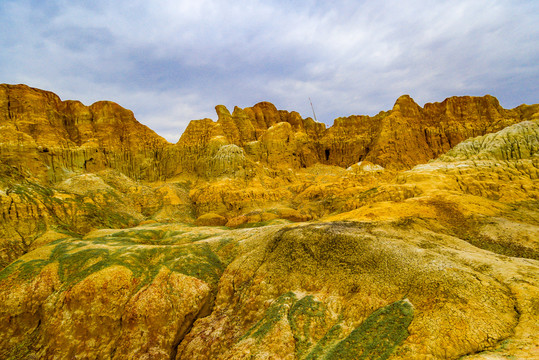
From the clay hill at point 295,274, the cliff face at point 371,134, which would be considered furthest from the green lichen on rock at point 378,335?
the cliff face at point 371,134

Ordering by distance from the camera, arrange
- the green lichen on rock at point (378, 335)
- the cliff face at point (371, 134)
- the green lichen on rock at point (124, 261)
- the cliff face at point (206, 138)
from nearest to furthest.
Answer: the green lichen on rock at point (378, 335) < the green lichen on rock at point (124, 261) < the cliff face at point (206, 138) < the cliff face at point (371, 134)

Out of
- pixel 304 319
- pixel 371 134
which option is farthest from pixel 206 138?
pixel 304 319

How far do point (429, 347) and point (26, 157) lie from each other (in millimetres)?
97091

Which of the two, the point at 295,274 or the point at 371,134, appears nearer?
the point at 295,274

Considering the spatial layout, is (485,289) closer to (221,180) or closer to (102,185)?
(221,180)

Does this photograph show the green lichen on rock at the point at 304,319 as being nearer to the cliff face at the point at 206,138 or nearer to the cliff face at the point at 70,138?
the cliff face at the point at 206,138

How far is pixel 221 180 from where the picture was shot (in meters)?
79.8

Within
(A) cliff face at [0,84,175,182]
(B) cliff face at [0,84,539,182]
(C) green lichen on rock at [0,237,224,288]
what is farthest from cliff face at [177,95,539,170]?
(C) green lichen on rock at [0,237,224,288]

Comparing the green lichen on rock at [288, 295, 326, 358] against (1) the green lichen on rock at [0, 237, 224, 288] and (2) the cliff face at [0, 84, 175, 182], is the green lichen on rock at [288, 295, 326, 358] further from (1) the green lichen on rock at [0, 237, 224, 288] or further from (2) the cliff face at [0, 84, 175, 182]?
(2) the cliff face at [0, 84, 175, 182]

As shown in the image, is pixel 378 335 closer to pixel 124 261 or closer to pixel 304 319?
pixel 304 319

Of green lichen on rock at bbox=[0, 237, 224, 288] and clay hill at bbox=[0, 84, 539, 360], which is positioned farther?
green lichen on rock at bbox=[0, 237, 224, 288]

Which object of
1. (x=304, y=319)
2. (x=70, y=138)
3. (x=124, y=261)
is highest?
(x=70, y=138)

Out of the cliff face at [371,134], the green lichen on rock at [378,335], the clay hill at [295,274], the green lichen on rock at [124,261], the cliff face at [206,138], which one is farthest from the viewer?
the cliff face at [371,134]

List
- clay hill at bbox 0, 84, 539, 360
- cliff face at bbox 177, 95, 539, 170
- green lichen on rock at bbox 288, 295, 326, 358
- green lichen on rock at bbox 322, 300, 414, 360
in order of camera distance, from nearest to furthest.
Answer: green lichen on rock at bbox 322, 300, 414, 360 → clay hill at bbox 0, 84, 539, 360 → green lichen on rock at bbox 288, 295, 326, 358 → cliff face at bbox 177, 95, 539, 170
